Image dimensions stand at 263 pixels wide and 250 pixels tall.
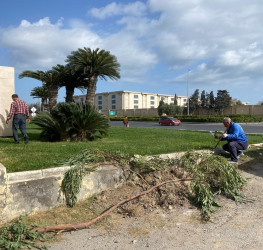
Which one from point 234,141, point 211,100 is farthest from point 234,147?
point 211,100

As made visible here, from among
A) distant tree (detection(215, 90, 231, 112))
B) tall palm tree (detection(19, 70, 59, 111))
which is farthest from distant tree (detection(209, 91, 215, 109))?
tall palm tree (detection(19, 70, 59, 111))

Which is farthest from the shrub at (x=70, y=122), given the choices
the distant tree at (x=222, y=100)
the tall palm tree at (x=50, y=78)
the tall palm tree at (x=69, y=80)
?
the distant tree at (x=222, y=100)

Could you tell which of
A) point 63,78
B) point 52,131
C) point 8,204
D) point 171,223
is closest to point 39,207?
point 8,204

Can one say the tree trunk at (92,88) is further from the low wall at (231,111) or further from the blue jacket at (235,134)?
the low wall at (231,111)

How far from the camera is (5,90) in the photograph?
8.91m

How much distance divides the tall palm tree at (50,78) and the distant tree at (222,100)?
168 feet

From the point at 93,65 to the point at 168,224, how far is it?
1109cm

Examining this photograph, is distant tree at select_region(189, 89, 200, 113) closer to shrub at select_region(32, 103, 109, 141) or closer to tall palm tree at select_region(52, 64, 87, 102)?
tall palm tree at select_region(52, 64, 87, 102)

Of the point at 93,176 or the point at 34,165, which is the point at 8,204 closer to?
the point at 34,165

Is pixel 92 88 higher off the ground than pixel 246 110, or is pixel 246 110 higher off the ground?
pixel 92 88

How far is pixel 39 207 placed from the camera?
4.19 m

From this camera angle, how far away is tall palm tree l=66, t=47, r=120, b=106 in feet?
45.2

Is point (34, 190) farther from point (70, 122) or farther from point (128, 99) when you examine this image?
point (128, 99)

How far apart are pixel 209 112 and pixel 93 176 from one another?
6413 cm
